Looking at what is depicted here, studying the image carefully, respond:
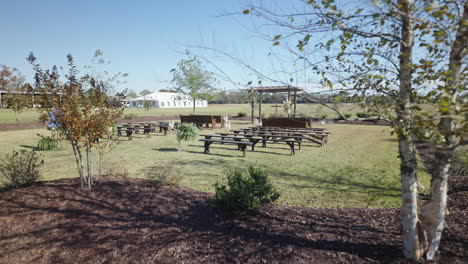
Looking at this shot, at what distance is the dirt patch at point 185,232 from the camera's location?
3.05 metres

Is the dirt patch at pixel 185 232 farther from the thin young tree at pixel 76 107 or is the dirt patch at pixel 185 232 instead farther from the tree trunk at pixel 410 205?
the thin young tree at pixel 76 107

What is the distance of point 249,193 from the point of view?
4.05 metres

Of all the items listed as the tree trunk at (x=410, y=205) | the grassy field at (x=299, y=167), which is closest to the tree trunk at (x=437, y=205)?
the tree trunk at (x=410, y=205)

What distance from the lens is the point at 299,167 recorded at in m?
8.41

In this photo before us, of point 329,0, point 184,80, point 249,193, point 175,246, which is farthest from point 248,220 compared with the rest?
point 184,80

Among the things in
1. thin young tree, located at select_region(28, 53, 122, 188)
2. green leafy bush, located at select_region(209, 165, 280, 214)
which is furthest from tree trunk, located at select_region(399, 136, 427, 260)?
thin young tree, located at select_region(28, 53, 122, 188)

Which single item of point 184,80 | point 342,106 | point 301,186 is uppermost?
point 184,80

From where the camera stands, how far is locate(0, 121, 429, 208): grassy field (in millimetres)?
5668

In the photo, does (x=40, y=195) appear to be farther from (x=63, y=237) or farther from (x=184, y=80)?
(x=184, y=80)

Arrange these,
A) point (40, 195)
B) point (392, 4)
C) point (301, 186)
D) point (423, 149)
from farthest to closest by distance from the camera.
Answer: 1. point (423, 149)
2. point (301, 186)
3. point (40, 195)
4. point (392, 4)

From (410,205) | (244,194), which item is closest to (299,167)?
(244,194)

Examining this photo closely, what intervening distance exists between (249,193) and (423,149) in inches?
421

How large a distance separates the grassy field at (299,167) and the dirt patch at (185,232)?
130 centimetres

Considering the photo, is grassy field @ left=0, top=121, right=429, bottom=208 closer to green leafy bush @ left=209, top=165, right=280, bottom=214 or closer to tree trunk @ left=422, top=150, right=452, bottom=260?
green leafy bush @ left=209, top=165, right=280, bottom=214
